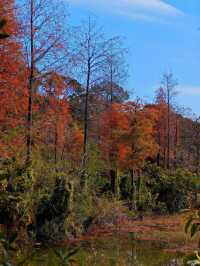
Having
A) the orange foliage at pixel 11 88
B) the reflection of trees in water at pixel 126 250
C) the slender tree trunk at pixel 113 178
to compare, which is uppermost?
the orange foliage at pixel 11 88

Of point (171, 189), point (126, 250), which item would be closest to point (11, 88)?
point (126, 250)

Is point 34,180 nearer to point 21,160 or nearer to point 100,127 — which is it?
point 21,160

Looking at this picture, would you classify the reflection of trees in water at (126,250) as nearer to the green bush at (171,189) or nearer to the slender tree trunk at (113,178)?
the slender tree trunk at (113,178)

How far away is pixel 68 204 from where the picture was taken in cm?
1941

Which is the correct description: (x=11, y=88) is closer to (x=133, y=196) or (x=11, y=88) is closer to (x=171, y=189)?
(x=133, y=196)

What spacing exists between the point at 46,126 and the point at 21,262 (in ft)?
65.6

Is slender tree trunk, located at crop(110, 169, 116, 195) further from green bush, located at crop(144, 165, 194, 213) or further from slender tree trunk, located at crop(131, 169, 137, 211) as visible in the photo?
green bush, located at crop(144, 165, 194, 213)

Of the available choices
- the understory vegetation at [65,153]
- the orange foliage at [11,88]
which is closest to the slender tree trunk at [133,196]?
the understory vegetation at [65,153]

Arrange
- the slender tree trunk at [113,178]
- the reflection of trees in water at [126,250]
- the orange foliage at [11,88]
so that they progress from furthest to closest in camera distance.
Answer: the slender tree trunk at [113,178], the orange foliage at [11,88], the reflection of trees in water at [126,250]

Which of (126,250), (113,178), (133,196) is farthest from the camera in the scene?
(113,178)

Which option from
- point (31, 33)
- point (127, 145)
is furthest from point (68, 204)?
point (127, 145)

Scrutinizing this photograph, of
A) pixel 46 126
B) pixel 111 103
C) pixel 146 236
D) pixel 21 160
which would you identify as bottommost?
pixel 146 236

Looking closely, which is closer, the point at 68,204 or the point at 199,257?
the point at 199,257

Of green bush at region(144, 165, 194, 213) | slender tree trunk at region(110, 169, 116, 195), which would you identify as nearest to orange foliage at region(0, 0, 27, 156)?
slender tree trunk at region(110, 169, 116, 195)
